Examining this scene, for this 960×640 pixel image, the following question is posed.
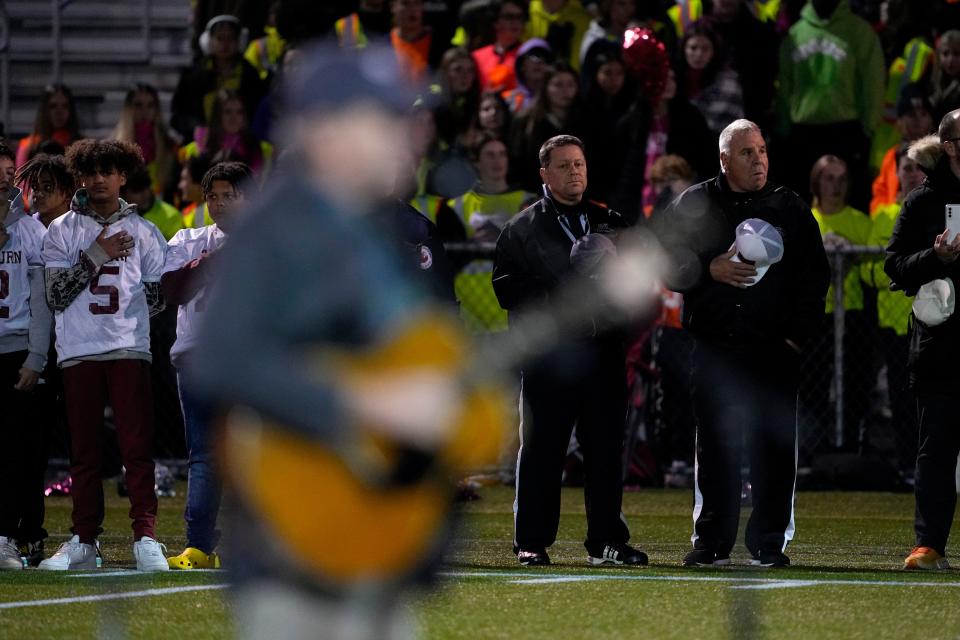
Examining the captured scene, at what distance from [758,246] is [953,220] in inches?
39.5

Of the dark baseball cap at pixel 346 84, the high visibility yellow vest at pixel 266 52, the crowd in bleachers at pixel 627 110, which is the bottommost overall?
the dark baseball cap at pixel 346 84

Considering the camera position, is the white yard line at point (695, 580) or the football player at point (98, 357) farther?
the football player at point (98, 357)

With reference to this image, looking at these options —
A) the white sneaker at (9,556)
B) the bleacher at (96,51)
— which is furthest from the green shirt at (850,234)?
the bleacher at (96,51)

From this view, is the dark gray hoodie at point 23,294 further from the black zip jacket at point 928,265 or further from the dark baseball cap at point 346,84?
the dark baseball cap at point 346,84

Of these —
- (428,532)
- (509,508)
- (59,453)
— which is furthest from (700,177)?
(428,532)

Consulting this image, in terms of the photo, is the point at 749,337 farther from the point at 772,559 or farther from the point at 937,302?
the point at 772,559

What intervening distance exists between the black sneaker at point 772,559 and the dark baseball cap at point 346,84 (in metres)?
6.03

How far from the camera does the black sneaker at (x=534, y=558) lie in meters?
9.67

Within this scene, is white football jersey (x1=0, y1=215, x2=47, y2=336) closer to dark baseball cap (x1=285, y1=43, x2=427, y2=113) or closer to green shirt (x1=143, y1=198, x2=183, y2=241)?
green shirt (x1=143, y1=198, x2=183, y2=241)

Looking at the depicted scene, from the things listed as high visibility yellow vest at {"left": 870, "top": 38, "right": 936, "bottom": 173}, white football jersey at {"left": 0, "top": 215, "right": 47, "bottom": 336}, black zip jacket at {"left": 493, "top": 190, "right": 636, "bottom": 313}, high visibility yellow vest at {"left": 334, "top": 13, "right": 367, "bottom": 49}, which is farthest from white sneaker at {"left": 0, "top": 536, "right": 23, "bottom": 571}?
high visibility yellow vest at {"left": 870, "top": 38, "right": 936, "bottom": 173}

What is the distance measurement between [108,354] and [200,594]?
1.82 metres

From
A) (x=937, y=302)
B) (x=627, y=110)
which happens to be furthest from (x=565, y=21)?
(x=937, y=302)

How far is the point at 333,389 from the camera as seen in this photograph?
3.91 meters

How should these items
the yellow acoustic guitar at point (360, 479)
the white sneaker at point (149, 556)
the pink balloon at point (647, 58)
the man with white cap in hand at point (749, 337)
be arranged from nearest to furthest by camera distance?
the yellow acoustic guitar at point (360, 479) → the white sneaker at point (149, 556) → the man with white cap in hand at point (749, 337) → the pink balloon at point (647, 58)
